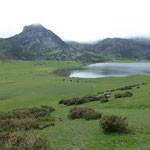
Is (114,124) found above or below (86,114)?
above

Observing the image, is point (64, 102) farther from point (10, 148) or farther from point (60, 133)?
point (10, 148)

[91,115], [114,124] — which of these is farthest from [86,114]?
[114,124]

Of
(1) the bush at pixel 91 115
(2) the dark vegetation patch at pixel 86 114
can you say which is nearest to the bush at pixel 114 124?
(1) the bush at pixel 91 115

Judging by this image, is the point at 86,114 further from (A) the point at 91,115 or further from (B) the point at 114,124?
(B) the point at 114,124

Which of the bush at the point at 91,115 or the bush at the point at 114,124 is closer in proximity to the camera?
the bush at the point at 114,124

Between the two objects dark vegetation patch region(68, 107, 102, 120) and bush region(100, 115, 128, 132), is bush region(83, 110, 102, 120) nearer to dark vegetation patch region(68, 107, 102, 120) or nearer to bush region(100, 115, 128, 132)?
dark vegetation patch region(68, 107, 102, 120)

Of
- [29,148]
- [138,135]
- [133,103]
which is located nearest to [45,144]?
[29,148]

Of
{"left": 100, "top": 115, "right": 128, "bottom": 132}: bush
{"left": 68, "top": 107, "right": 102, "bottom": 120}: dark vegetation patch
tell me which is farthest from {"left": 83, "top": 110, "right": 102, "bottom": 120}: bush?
{"left": 100, "top": 115, "right": 128, "bottom": 132}: bush

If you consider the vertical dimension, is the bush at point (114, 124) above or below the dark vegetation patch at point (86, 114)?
above

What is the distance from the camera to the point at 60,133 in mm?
14219

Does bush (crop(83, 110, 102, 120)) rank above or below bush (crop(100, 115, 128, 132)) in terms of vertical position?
below

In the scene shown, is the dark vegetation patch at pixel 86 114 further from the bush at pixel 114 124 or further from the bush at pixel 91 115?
the bush at pixel 114 124

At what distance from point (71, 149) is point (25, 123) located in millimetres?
9581

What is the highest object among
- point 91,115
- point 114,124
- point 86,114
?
point 114,124
